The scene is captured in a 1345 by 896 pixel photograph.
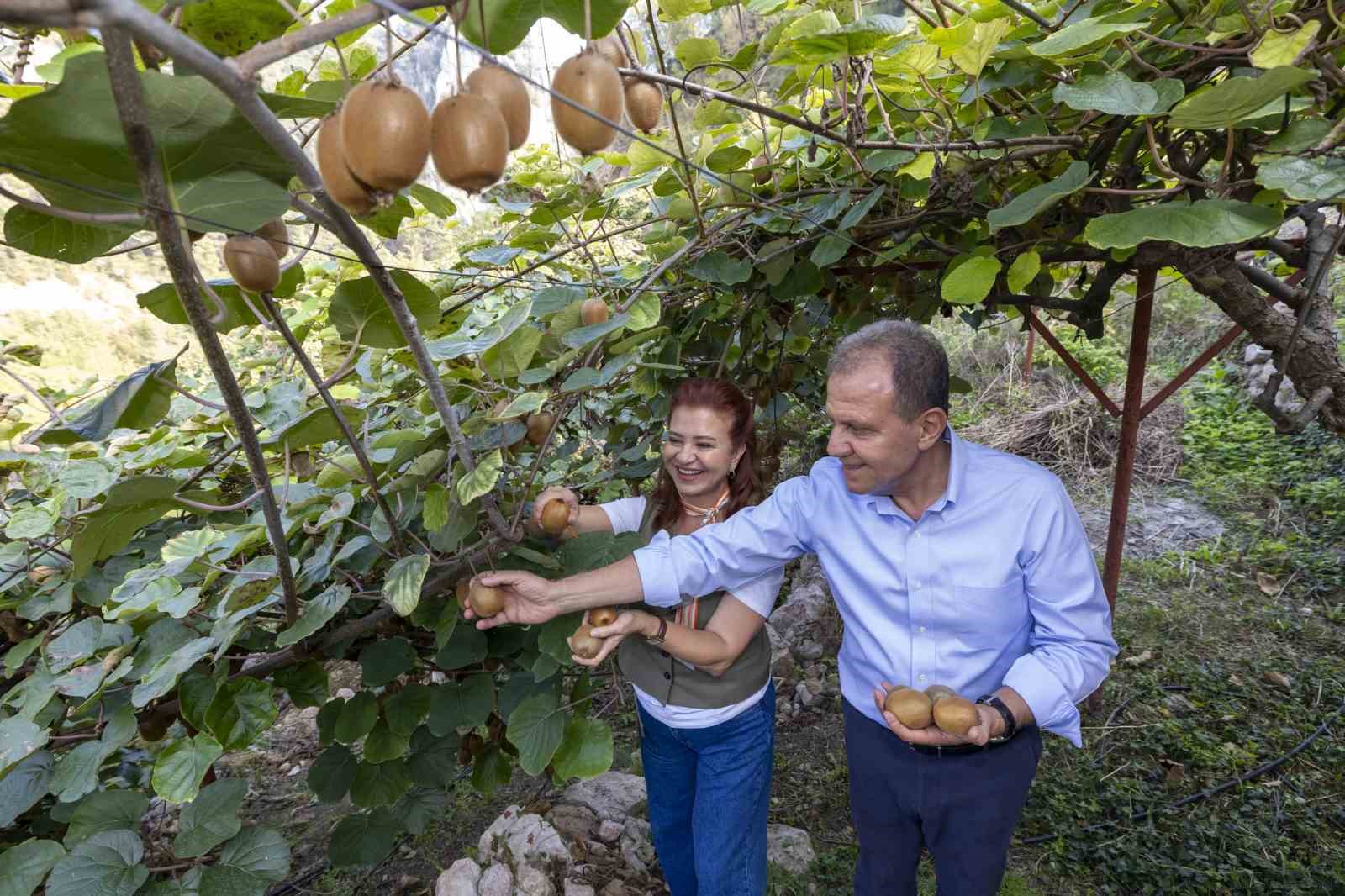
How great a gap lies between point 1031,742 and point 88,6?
157 cm

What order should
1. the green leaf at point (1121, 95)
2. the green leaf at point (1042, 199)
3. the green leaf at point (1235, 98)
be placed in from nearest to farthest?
1. the green leaf at point (1235, 98)
2. the green leaf at point (1121, 95)
3. the green leaf at point (1042, 199)

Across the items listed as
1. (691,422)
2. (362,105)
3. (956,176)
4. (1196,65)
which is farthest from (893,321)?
(362,105)

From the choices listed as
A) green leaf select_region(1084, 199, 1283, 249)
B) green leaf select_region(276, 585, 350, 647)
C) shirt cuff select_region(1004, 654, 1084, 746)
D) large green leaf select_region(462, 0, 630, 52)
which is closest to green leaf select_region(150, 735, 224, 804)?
green leaf select_region(276, 585, 350, 647)

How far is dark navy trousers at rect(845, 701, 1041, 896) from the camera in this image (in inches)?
52.6

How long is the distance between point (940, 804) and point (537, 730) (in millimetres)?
767

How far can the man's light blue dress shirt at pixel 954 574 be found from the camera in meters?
1.27

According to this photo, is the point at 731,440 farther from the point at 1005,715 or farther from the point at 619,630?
the point at 1005,715

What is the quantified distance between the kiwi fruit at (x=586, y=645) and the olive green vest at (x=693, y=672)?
0.72 feet

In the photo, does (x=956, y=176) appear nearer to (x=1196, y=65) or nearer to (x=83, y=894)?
A: (x=1196, y=65)

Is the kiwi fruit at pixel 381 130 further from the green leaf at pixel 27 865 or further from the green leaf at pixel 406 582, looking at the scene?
the green leaf at pixel 27 865

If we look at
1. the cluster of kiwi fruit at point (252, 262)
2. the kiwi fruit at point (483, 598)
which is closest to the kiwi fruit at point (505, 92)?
the cluster of kiwi fruit at point (252, 262)

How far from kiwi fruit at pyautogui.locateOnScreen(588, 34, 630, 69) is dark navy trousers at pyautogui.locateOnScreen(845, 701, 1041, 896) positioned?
4.15 feet

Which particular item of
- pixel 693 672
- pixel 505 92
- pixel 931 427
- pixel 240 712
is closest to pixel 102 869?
pixel 240 712

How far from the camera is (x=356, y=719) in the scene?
147cm
